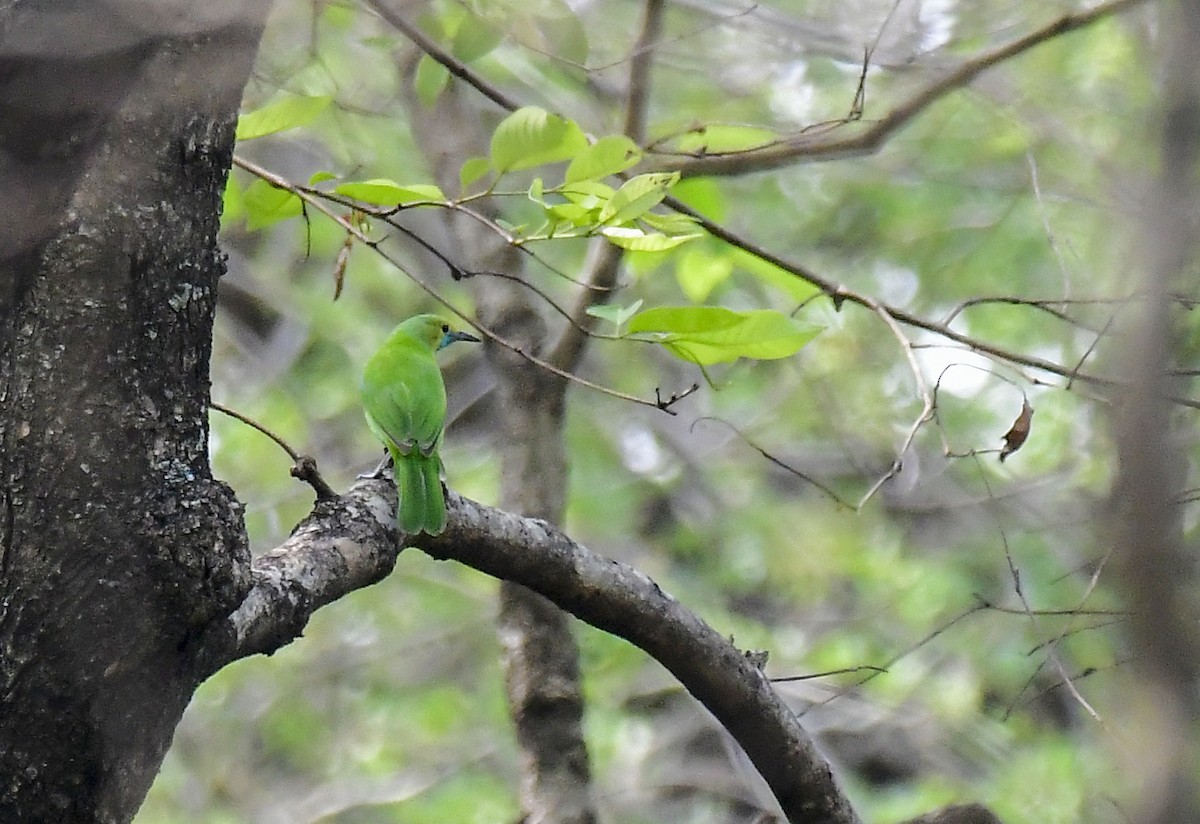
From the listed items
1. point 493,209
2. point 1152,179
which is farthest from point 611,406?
point 1152,179

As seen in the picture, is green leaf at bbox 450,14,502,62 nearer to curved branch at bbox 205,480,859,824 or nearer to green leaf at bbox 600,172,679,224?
green leaf at bbox 600,172,679,224

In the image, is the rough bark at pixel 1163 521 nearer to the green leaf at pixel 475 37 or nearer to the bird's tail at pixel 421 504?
the bird's tail at pixel 421 504

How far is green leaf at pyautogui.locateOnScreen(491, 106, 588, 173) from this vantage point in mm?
2359

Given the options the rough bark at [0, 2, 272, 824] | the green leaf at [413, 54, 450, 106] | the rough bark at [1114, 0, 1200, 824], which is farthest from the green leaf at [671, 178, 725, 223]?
the rough bark at [1114, 0, 1200, 824]

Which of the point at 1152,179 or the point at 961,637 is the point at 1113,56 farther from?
the point at 1152,179

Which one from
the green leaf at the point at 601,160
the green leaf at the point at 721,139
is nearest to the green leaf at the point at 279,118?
the green leaf at the point at 601,160

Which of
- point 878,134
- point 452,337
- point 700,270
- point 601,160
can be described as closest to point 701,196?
point 700,270

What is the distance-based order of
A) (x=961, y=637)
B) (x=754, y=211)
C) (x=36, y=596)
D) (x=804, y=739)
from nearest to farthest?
(x=36, y=596) → (x=804, y=739) → (x=961, y=637) → (x=754, y=211)

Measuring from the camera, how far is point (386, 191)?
7.29 ft

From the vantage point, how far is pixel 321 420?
6.95 meters

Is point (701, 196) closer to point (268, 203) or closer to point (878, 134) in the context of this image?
point (878, 134)

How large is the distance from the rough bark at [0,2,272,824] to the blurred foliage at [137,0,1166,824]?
3.13 meters

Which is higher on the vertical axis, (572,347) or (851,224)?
(572,347)

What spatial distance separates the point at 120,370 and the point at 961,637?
556cm
